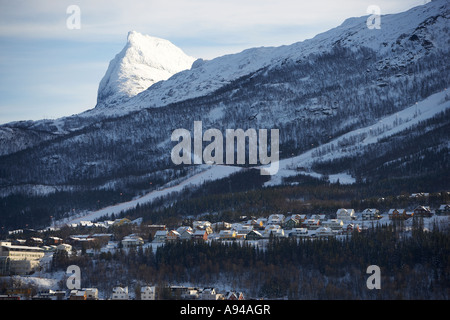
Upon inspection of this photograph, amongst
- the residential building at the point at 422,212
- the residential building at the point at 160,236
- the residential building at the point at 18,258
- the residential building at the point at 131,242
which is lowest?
the residential building at the point at 18,258

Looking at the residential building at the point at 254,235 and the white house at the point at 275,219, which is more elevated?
the white house at the point at 275,219

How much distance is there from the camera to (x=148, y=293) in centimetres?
10025

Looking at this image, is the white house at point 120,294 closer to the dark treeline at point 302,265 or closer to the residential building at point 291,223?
the dark treeline at point 302,265

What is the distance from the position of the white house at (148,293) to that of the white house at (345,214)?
48.6 meters

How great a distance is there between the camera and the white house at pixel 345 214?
466 feet

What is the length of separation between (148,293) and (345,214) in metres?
51.0

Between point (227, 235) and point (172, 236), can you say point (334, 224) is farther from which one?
point (172, 236)

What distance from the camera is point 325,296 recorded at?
327ft

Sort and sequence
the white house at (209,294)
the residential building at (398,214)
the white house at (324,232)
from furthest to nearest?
the residential building at (398,214)
the white house at (324,232)
the white house at (209,294)

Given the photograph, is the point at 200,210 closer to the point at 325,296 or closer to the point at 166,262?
the point at 166,262

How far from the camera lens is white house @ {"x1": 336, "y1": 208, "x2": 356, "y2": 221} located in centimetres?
14189

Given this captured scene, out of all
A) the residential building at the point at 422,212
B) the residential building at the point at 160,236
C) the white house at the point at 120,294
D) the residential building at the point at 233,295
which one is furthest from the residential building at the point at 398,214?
the white house at the point at 120,294

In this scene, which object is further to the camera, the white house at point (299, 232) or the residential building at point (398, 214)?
the residential building at point (398, 214)
